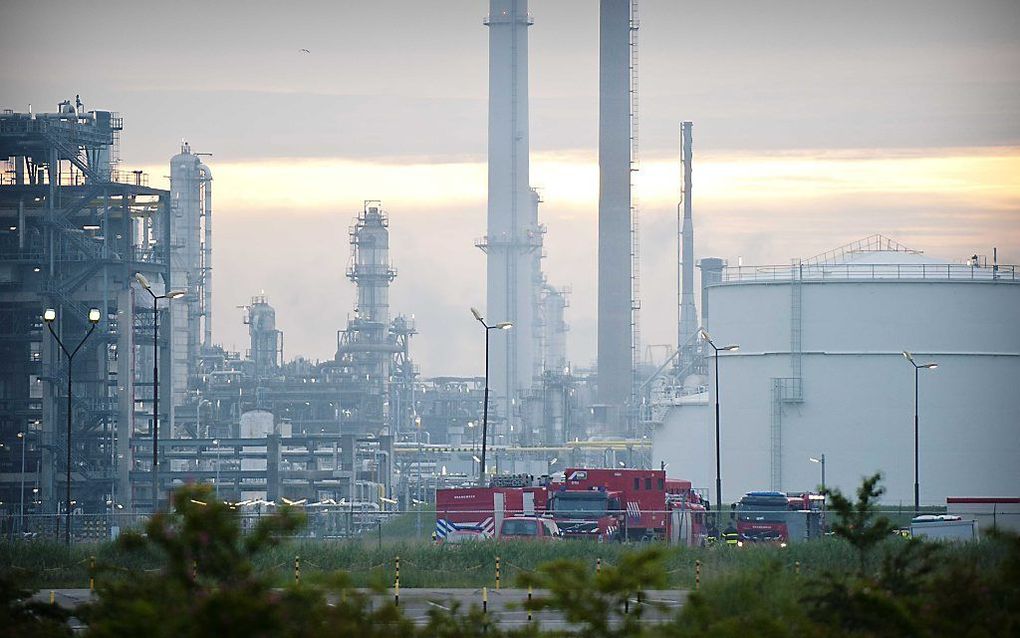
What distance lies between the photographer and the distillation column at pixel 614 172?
323 ft

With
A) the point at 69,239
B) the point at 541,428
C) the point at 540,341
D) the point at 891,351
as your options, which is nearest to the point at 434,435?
the point at 540,341

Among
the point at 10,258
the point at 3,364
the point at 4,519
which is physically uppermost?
the point at 10,258

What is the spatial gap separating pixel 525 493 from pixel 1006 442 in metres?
24.1

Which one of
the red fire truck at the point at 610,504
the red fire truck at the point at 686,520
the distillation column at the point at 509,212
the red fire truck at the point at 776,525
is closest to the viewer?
the red fire truck at the point at 686,520

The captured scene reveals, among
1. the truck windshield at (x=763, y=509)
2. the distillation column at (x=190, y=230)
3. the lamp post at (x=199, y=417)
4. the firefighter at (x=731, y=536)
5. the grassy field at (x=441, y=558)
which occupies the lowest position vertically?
the firefighter at (x=731, y=536)

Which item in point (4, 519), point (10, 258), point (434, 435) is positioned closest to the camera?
point (4, 519)

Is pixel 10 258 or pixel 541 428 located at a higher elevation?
pixel 10 258

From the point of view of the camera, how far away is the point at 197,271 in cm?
10431

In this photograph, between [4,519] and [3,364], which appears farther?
[3,364]

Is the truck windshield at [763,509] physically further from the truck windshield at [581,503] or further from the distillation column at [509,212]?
the distillation column at [509,212]

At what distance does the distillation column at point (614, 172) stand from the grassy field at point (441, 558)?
5988cm

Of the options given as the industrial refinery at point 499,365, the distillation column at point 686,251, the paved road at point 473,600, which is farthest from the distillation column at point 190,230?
the paved road at point 473,600

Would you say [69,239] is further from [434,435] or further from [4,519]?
[434,435]

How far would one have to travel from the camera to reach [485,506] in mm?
49906
